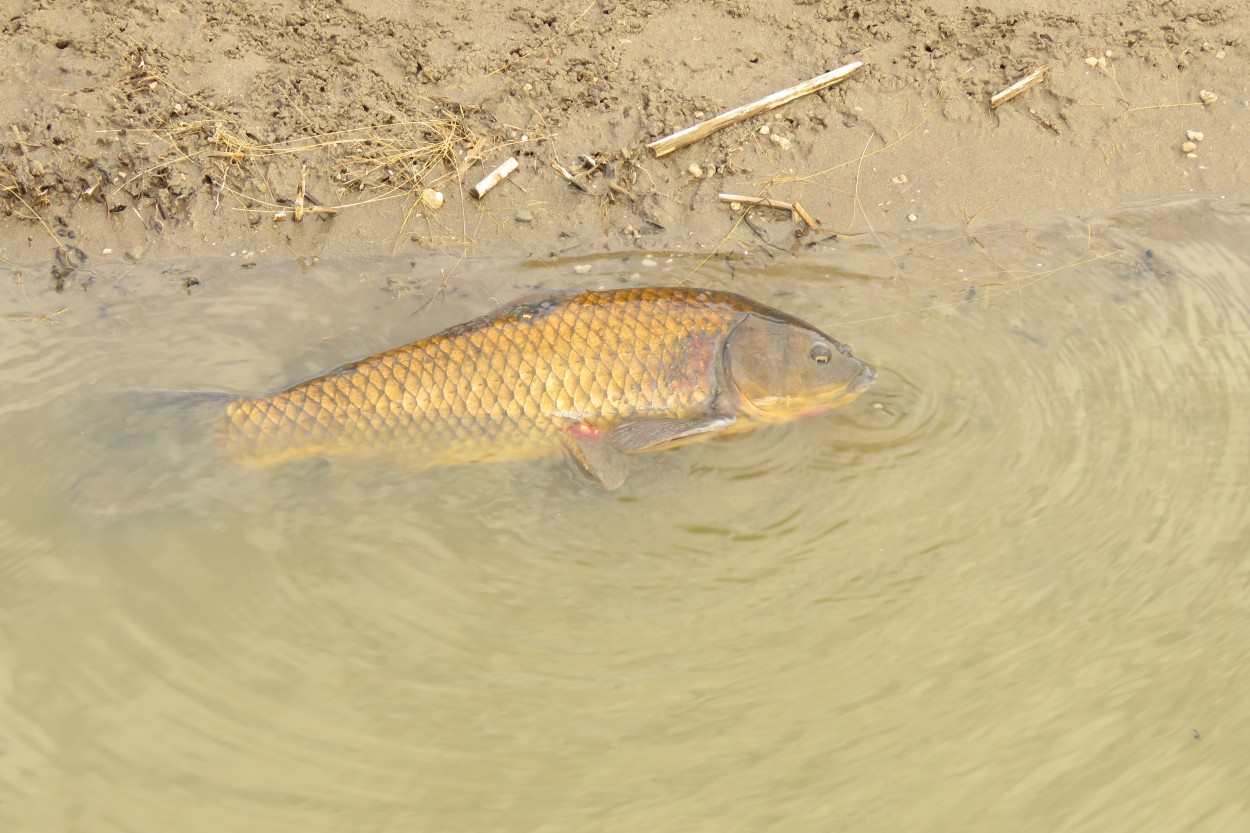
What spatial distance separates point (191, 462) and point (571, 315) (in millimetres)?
1620

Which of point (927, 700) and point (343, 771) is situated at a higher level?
point (927, 700)

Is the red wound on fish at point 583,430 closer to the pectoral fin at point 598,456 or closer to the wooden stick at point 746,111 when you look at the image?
the pectoral fin at point 598,456

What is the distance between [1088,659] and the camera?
383 centimetres

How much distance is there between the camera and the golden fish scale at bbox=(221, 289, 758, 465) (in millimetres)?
4113

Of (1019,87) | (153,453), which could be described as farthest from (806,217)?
(153,453)

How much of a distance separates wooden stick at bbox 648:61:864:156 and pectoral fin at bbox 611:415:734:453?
1.81 metres

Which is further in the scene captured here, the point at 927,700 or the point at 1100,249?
the point at 1100,249

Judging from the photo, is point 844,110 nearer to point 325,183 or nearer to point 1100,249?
point 1100,249

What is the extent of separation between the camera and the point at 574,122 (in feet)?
18.2

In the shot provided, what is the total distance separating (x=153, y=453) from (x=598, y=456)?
1767mm

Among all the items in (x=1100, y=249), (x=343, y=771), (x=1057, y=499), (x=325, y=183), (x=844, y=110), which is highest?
(x=844, y=110)

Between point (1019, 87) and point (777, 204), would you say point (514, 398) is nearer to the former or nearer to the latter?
point (777, 204)

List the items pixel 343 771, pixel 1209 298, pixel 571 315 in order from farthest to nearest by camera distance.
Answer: pixel 1209 298 < pixel 571 315 < pixel 343 771

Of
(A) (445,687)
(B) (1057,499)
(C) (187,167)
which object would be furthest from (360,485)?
(B) (1057,499)
